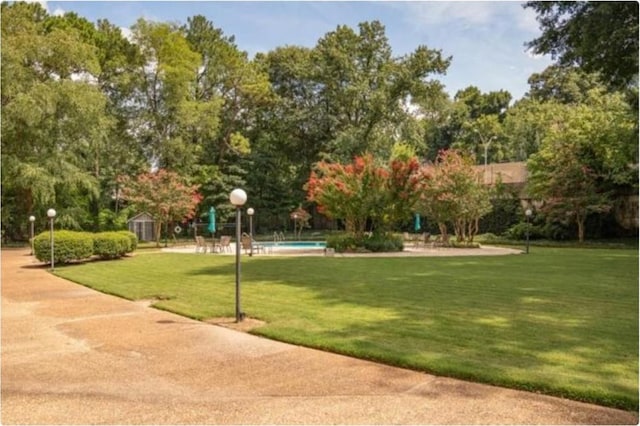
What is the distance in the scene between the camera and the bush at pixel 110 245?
54.8ft

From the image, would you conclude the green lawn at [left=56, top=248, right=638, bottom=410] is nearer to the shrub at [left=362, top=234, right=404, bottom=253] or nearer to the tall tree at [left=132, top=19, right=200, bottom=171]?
the shrub at [left=362, top=234, right=404, bottom=253]

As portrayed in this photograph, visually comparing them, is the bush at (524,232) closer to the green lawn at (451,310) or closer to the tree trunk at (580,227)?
the tree trunk at (580,227)

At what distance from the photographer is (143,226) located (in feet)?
95.7

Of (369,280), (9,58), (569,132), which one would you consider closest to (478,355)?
(369,280)

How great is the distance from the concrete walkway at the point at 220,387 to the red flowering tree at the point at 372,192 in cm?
1348

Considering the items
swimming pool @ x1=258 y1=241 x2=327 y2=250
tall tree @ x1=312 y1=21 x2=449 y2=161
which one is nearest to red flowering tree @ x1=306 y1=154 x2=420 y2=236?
swimming pool @ x1=258 y1=241 x2=327 y2=250

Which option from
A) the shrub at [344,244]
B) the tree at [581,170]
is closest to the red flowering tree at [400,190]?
the shrub at [344,244]

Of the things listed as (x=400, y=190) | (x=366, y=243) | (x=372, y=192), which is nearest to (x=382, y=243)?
(x=366, y=243)

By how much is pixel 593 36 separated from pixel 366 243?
1072 centimetres

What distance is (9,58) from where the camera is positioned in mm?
23625

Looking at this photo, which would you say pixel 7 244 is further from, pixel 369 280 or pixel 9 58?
pixel 369 280

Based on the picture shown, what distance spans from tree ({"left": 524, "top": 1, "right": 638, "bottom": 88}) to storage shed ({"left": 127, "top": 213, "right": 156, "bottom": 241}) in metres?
22.3

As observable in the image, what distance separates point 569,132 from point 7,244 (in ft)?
99.1

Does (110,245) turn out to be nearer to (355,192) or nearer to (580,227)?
(355,192)
